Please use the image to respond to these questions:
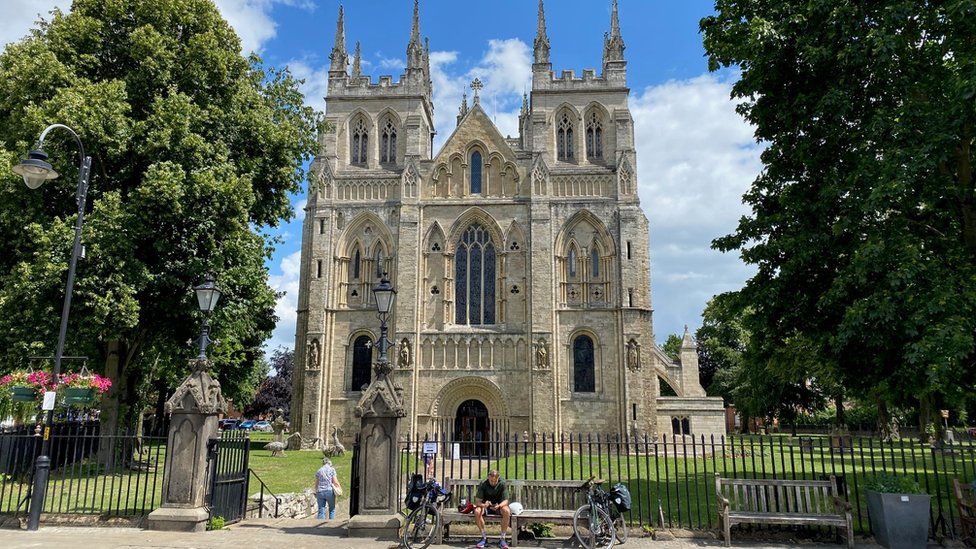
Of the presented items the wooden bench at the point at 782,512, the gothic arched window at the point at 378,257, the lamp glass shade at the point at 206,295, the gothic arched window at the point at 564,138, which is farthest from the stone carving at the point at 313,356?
the wooden bench at the point at 782,512

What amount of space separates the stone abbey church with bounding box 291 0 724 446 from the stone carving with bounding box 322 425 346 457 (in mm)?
392

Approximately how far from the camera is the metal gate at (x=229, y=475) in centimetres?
1091

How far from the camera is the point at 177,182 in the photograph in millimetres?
15680

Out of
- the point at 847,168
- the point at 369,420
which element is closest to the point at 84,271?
the point at 369,420

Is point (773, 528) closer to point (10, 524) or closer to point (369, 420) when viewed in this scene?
point (369, 420)

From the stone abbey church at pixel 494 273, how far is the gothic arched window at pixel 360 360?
78 millimetres

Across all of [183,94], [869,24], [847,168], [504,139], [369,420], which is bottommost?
[369,420]

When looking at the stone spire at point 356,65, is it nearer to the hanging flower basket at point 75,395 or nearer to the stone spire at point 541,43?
the stone spire at point 541,43

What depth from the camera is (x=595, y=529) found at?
9.16 m

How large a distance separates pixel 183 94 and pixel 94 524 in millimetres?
11003

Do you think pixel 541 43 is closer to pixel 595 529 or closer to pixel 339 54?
pixel 339 54

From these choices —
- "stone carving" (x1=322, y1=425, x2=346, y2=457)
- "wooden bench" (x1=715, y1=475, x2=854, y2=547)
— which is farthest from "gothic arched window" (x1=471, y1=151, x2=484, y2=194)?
"wooden bench" (x1=715, y1=475, x2=854, y2=547)

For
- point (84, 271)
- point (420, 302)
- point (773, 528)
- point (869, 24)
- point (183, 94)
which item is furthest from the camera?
point (420, 302)

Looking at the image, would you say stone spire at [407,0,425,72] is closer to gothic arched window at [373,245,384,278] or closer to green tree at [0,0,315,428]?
gothic arched window at [373,245,384,278]
